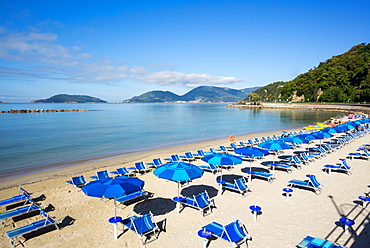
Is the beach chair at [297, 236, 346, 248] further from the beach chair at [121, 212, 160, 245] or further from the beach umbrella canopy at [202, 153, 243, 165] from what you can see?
the beach chair at [121, 212, 160, 245]

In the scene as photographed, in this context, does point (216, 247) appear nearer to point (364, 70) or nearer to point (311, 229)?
point (311, 229)

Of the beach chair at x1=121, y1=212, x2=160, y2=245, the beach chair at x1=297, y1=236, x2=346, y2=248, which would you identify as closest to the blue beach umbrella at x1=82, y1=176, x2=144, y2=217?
the beach chair at x1=121, y1=212, x2=160, y2=245

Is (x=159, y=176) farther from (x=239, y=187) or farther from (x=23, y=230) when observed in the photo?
(x=23, y=230)

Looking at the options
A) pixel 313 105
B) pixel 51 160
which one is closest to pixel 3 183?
pixel 51 160

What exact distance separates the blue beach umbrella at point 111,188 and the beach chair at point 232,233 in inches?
90.5

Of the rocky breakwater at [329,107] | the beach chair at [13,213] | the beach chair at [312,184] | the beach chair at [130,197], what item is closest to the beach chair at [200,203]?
the beach chair at [130,197]

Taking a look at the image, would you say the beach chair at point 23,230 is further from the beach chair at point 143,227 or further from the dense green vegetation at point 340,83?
the dense green vegetation at point 340,83

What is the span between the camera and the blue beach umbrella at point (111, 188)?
5.55 meters

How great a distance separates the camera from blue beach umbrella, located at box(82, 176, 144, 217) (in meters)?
5.55

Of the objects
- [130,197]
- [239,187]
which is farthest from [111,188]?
[239,187]

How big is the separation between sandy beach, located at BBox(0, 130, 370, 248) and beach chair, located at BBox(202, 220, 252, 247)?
241 millimetres

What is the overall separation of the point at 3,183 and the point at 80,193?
635 cm

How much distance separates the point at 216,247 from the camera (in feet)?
18.3

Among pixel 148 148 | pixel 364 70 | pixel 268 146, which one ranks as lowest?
pixel 148 148
